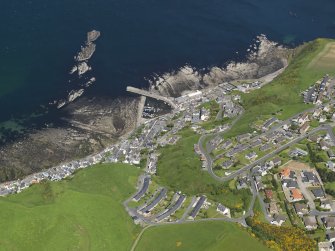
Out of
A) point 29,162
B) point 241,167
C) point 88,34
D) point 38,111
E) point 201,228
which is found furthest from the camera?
point 88,34

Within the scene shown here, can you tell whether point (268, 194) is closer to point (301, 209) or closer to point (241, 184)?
point (241, 184)

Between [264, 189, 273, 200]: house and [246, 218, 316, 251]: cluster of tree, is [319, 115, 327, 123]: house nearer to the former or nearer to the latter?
[264, 189, 273, 200]: house

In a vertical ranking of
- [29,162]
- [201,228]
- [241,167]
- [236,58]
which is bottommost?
[29,162]

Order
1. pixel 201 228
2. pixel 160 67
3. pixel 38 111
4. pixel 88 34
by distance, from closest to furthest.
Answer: pixel 201 228 < pixel 38 111 < pixel 160 67 < pixel 88 34

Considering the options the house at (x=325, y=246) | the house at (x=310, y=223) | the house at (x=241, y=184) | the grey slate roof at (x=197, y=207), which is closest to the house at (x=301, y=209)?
the house at (x=310, y=223)

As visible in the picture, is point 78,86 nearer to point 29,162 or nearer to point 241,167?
point 29,162

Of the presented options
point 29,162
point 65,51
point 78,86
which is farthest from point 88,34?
point 29,162

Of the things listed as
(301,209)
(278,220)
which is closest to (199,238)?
(278,220)

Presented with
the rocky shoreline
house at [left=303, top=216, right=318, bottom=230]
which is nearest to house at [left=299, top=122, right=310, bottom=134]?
house at [left=303, top=216, right=318, bottom=230]
